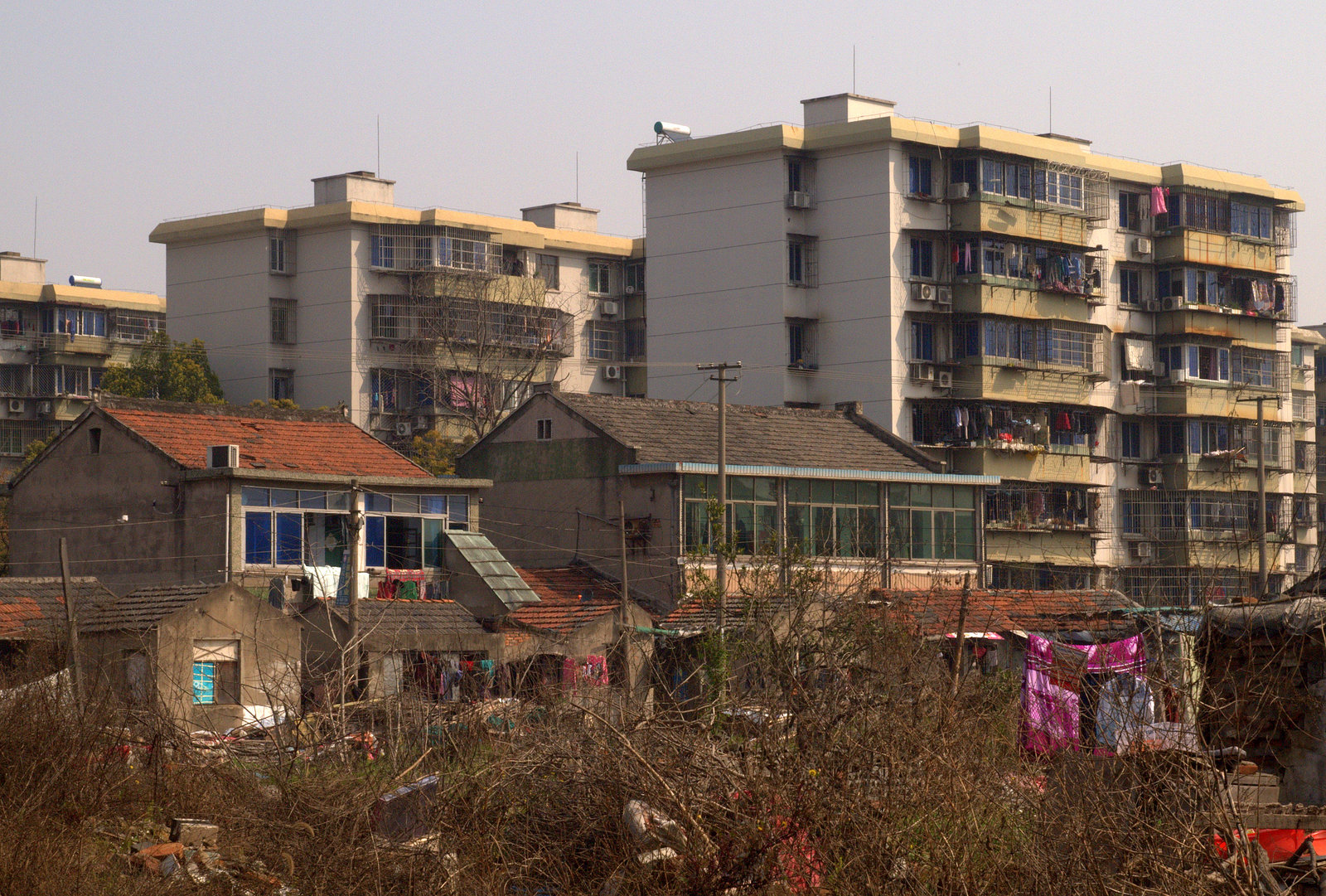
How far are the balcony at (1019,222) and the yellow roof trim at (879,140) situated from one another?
5.13 feet

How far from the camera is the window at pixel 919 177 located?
50.2 m

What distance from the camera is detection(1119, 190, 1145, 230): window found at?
56.0 meters

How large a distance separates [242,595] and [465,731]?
1191 centimetres

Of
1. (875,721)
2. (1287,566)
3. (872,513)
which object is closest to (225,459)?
(872,513)

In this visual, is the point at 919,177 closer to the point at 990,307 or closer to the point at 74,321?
the point at 990,307

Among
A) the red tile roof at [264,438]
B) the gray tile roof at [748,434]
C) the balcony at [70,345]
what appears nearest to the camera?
the red tile roof at [264,438]

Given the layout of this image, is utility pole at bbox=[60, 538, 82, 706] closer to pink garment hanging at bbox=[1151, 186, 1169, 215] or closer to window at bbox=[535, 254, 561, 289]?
window at bbox=[535, 254, 561, 289]

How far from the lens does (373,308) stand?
56656 mm

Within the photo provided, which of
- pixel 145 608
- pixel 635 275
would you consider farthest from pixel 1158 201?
pixel 145 608

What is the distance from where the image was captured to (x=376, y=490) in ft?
111

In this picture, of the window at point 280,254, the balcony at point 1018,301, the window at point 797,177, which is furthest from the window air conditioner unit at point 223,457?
the window at point 280,254

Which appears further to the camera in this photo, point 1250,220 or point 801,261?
point 1250,220

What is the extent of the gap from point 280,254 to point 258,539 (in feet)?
90.7

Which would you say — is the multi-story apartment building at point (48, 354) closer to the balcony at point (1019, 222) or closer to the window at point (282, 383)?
the window at point (282, 383)
